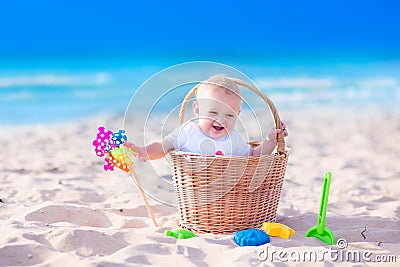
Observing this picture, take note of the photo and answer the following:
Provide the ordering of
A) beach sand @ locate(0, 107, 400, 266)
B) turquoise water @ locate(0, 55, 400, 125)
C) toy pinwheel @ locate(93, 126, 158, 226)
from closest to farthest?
beach sand @ locate(0, 107, 400, 266) → toy pinwheel @ locate(93, 126, 158, 226) → turquoise water @ locate(0, 55, 400, 125)

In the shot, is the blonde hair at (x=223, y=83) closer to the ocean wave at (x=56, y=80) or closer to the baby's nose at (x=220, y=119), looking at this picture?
the baby's nose at (x=220, y=119)

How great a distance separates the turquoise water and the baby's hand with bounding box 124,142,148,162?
5810mm

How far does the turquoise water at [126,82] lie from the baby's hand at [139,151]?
581 centimetres

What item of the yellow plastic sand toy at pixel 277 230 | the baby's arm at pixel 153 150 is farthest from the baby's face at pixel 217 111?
the yellow plastic sand toy at pixel 277 230

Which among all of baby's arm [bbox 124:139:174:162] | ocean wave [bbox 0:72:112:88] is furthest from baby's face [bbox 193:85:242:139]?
ocean wave [bbox 0:72:112:88]

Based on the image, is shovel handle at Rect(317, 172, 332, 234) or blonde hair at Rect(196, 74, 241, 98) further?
blonde hair at Rect(196, 74, 241, 98)

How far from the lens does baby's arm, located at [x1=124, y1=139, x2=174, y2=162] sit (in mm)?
2662

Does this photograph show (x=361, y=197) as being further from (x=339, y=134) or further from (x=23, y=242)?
(x=339, y=134)

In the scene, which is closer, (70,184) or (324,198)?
(324,198)

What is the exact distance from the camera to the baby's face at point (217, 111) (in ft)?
8.84

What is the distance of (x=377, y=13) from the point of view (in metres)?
12.6

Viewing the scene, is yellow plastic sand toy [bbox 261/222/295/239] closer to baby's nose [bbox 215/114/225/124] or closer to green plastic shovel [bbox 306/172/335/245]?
green plastic shovel [bbox 306/172/335/245]

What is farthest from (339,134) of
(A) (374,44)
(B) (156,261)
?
(A) (374,44)

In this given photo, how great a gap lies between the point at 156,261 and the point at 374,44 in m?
11.7
